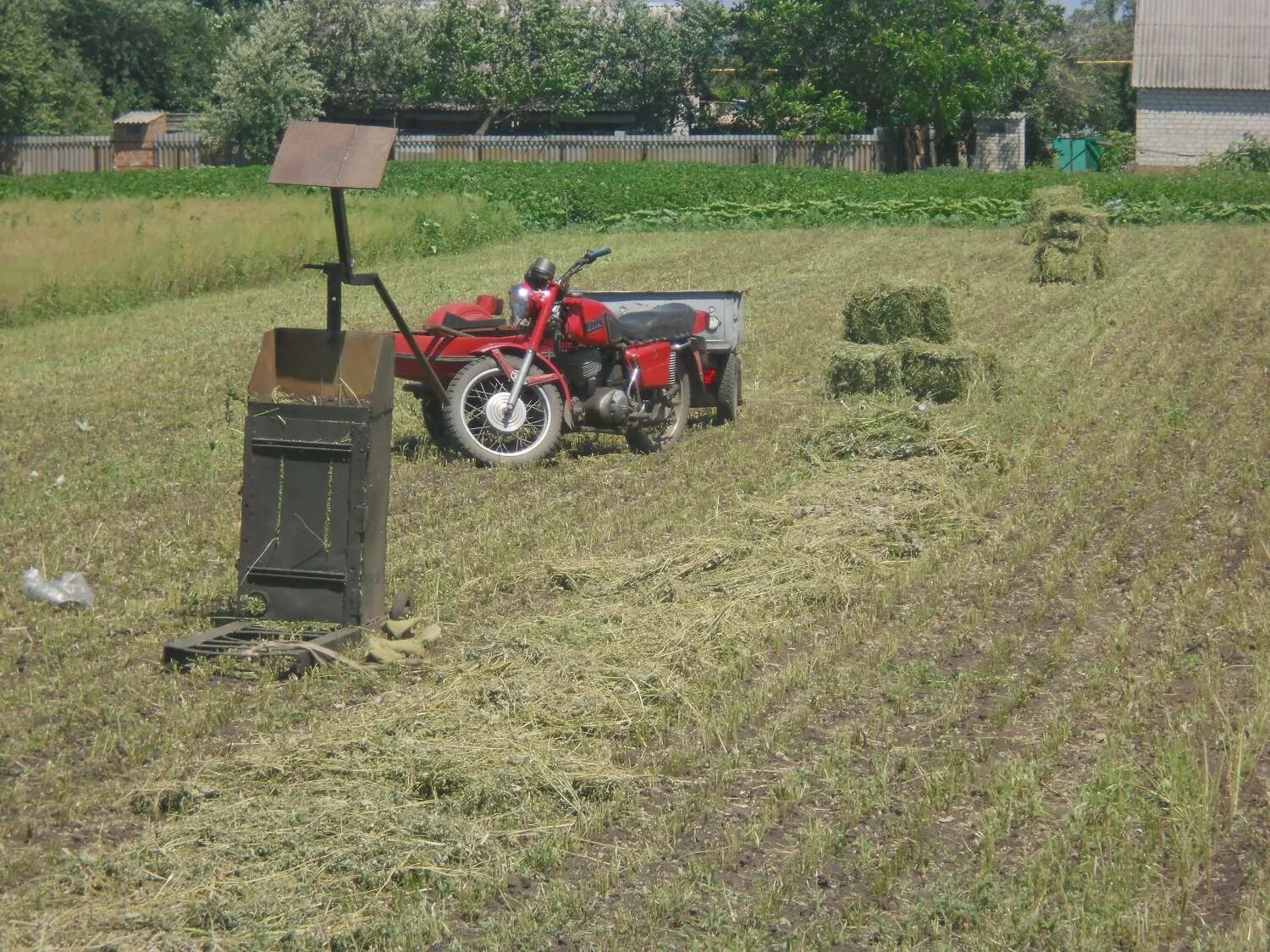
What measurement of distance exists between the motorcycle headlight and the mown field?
97 cm

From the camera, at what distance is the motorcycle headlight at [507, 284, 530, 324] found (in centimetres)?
987

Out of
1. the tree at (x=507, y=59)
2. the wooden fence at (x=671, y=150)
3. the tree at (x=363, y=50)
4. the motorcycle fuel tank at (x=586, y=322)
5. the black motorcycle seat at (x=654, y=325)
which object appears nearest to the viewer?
the motorcycle fuel tank at (x=586, y=322)

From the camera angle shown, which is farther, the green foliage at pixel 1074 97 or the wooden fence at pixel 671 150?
the green foliage at pixel 1074 97

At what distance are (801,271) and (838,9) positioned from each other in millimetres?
31876

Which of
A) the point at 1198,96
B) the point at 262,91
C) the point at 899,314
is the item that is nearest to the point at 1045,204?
the point at 899,314

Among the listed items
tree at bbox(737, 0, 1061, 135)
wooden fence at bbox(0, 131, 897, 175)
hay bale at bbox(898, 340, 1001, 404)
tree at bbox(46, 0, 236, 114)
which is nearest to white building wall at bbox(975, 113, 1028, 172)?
tree at bbox(737, 0, 1061, 135)

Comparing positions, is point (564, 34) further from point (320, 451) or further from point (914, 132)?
point (320, 451)

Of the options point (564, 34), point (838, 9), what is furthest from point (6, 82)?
point (838, 9)

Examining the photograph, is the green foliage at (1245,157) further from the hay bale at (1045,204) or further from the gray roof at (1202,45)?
the hay bale at (1045,204)

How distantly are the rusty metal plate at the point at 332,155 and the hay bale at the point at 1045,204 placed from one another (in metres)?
16.0

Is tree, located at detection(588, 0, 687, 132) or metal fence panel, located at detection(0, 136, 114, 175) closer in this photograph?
metal fence panel, located at detection(0, 136, 114, 175)

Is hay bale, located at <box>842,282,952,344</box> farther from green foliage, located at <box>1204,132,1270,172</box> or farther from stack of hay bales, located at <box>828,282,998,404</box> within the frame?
green foliage, located at <box>1204,132,1270,172</box>

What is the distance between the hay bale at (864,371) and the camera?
1206 centimetres

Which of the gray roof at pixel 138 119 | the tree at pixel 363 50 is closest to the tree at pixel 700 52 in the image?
the tree at pixel 363 50
